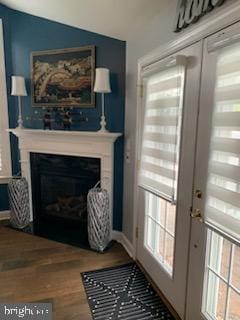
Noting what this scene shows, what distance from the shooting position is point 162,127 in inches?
78.5

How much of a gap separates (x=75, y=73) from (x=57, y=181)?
58.0 inches

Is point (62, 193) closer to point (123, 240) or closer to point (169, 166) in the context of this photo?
point (123, 240)

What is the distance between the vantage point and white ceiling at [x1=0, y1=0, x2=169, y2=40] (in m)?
2.07

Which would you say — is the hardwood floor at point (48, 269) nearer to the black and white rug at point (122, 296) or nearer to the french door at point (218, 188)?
the black and white rug at point (122, 296)

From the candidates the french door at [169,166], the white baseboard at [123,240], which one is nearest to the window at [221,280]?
the french door at [169,166]

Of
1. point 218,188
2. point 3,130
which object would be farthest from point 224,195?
point 3,130

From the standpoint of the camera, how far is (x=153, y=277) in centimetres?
229

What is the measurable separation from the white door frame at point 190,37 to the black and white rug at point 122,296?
0.52 meters

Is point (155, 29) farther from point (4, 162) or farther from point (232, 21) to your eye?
point (4, 162)

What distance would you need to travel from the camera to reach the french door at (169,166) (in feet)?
5.55

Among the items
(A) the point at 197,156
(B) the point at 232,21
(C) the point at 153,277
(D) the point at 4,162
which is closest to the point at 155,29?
(B) the point at 232,21

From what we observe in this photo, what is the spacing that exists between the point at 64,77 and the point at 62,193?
1.57 m

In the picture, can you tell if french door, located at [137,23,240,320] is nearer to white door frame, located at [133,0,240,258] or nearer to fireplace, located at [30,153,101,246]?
white door frame, located at [133,0,240,258]

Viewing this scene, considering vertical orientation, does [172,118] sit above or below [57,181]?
above
